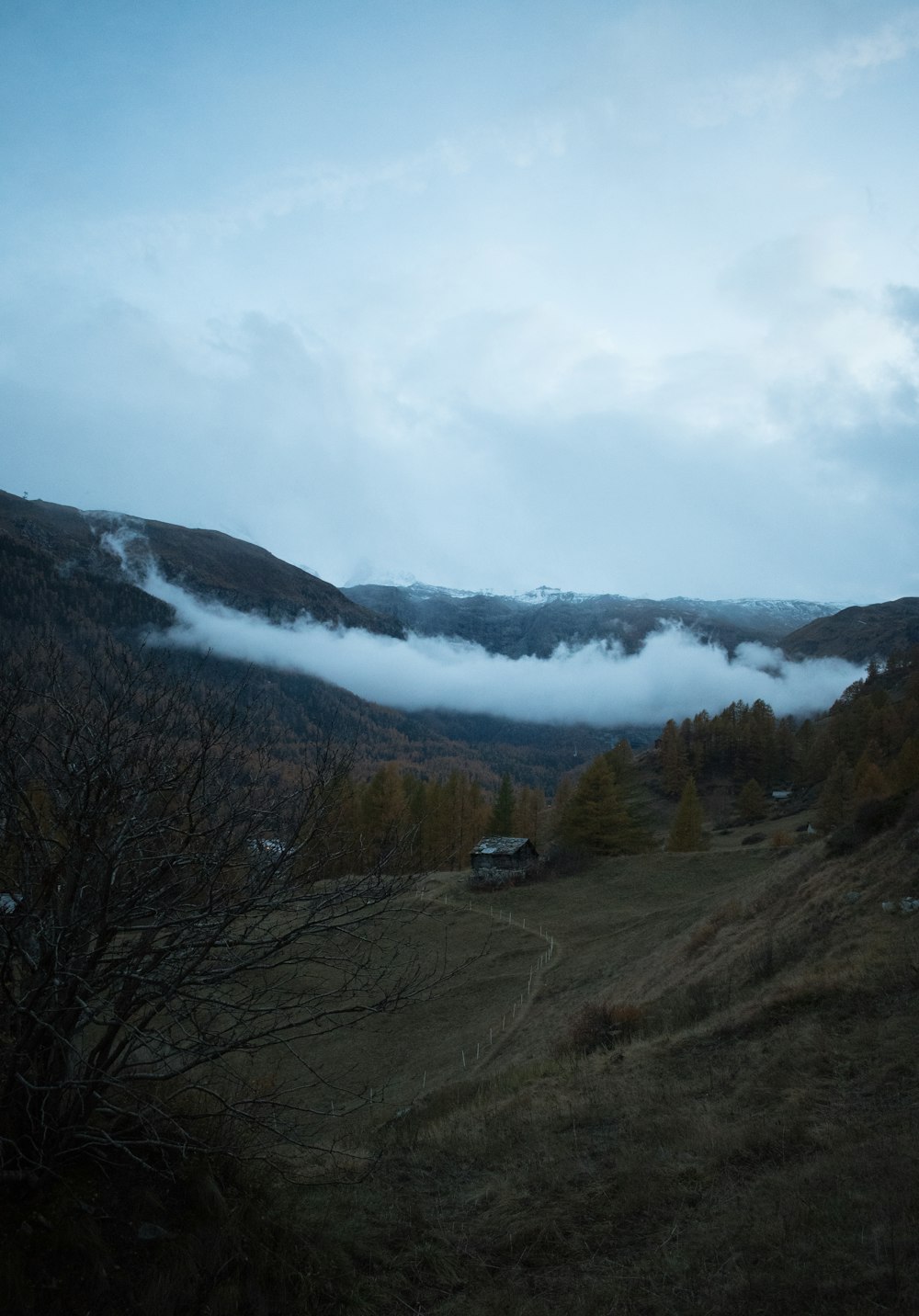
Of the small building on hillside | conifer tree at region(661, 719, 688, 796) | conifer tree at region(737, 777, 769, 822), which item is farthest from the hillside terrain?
conifer tree at region(661, 719, 688, 796)

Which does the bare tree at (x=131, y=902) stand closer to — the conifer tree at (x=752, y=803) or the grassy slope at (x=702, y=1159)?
the grassy slope at (x=702, y=1159)

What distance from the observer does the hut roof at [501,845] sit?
5297 cm

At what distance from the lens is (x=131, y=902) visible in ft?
19.2

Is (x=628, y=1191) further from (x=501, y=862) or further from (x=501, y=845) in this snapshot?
(x=501, y=845)

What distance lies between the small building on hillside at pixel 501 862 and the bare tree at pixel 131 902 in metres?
45.5

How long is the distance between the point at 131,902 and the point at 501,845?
50.1 m

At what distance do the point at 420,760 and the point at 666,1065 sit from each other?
185 metres

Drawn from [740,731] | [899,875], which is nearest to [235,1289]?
[899,875]

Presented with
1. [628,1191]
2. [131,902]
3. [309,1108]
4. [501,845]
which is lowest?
[501,845]

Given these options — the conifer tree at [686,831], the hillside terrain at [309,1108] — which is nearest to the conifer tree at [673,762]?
the conifer tree at [686,831]

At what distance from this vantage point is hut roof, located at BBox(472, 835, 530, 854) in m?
53.0

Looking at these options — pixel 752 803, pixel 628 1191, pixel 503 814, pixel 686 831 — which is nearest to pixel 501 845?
pixel 503 814

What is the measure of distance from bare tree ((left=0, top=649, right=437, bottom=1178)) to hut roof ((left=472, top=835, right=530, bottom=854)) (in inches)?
1830

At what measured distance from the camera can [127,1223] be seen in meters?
5.38
